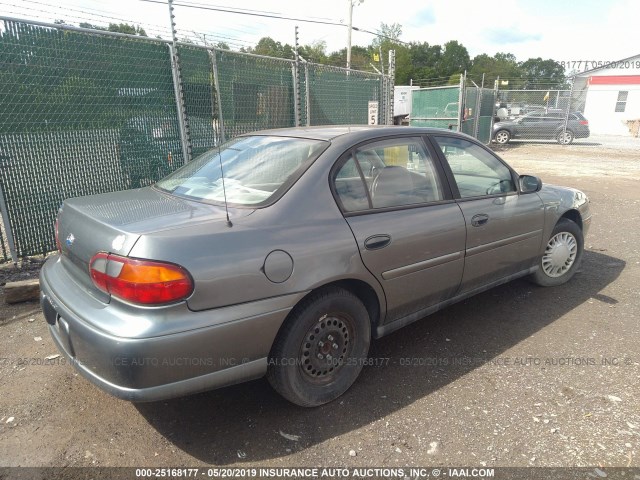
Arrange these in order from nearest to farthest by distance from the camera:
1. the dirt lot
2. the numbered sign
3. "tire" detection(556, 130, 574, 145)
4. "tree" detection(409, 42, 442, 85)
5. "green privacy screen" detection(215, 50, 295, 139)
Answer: the dirt lot < "green privacy screen" detection(215, 50, 295, 139) < the numbered sign < "tire" detection(556, 130, 574, 145) < "tree" detection(409, 42, 442, 85)

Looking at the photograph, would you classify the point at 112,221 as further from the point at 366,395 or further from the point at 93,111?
the point at 93,111

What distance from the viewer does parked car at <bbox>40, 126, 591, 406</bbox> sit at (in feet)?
6.68

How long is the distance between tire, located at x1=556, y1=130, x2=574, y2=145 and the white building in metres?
13.6

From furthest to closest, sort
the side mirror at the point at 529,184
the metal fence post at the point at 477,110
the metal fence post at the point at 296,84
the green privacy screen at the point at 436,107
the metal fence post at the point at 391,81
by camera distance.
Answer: the metal fence post at the point at 477,110, the green privacy screen at the point at 436,107, the metal fence post at the point at 391,81, the metal fence post at the point at 296,84, the side mirror at the point at 529,184

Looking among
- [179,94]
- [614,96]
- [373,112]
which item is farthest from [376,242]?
[614,96]

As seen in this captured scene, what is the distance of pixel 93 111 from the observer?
498cm

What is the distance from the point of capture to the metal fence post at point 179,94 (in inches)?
218

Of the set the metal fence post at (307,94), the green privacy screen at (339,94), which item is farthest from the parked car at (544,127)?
the metal fence post at (307,94)

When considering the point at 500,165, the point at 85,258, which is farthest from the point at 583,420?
the point at 85,258

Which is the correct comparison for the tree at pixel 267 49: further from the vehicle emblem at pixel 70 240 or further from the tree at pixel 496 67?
the tree at pixel 496 67

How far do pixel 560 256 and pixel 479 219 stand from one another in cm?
155

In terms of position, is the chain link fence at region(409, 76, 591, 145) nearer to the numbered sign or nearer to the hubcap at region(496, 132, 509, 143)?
the hubcap at region(496, 132, 509, 143)

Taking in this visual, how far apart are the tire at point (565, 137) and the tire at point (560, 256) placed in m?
18.8

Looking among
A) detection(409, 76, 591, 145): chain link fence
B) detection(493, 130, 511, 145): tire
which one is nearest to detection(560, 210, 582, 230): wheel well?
detection(409, 76, 591, 145): chain link fence
